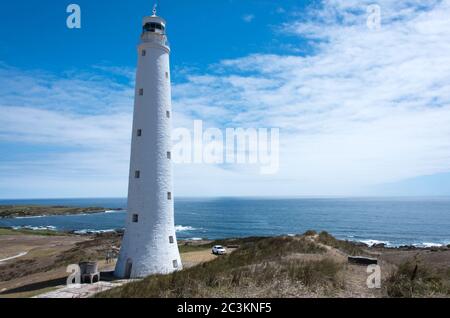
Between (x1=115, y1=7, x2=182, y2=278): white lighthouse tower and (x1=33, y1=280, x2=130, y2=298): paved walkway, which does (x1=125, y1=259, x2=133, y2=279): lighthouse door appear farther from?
(x1=33, y1=280, x2=130, y2=298): paved walkway

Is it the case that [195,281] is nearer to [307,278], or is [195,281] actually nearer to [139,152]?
[307,278]

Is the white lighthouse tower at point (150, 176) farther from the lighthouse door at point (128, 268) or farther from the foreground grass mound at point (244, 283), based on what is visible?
the foreground grass mound at point (244, 283)

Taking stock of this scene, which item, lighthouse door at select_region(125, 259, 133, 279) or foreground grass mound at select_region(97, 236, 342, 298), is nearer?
foreground grass mound at select_region(97, 236, 342, 298)

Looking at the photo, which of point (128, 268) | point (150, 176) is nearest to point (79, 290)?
point (128, 268)

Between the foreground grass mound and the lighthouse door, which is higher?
→ the foreground grass mound

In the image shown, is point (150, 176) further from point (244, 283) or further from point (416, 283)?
point (416, 283)

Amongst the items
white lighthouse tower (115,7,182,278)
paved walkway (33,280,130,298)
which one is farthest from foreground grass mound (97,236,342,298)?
white lighthouse tower (115,7,182,278)
